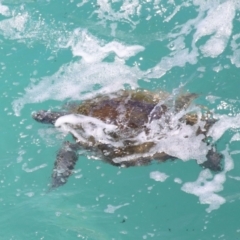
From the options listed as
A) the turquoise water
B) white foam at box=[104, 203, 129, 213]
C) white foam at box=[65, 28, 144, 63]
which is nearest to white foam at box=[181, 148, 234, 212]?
the turquoise water

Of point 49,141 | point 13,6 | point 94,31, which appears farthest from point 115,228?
point 13,6

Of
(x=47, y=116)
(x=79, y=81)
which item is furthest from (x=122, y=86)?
(x=47, y=116)

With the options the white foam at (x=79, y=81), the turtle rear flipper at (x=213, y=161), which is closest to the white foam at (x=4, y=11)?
the white foam at (x=79, y=81)

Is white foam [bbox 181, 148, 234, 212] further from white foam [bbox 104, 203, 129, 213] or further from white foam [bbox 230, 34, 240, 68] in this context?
white foam [bbox 230, 34, 240, 68]

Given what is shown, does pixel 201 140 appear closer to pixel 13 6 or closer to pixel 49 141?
pixel 49 141

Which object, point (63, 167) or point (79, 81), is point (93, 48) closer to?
point (79, 81)

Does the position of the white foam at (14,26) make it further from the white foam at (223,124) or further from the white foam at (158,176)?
the white foam at (223,124)

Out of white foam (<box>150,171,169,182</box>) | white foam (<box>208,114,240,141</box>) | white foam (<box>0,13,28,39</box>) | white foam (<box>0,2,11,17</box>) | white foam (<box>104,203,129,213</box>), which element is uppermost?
white foam (<box>0,2,11,17</box>)
